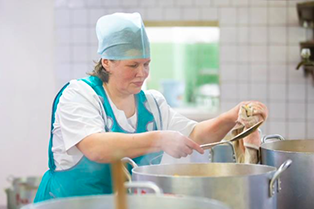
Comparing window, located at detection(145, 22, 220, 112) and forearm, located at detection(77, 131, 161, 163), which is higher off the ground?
window, located at detection(145, 22, 220, 112)

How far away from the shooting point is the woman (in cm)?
159

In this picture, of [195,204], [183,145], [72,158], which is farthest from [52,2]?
[195,204]

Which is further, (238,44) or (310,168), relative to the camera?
(238,44)

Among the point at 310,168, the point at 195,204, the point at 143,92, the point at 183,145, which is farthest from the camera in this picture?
the point at 143,92

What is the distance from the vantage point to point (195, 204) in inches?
31.7

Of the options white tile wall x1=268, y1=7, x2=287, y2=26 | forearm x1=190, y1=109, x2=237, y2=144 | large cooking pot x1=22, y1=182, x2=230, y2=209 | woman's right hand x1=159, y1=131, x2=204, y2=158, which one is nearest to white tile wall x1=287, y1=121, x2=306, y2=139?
white tile wall x1=268, y1=7, x2=287, y2=26

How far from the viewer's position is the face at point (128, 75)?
1852 mm

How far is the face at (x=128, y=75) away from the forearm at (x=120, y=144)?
31cm

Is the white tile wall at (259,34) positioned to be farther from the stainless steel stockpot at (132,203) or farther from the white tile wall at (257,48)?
the stainless steel stockpot at (132,203)

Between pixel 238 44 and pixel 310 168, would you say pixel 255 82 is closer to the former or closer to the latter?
pixel 238 44

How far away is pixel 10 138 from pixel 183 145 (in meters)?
2.88

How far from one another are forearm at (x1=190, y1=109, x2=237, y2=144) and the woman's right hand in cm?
42

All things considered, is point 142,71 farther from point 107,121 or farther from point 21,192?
point 21,192

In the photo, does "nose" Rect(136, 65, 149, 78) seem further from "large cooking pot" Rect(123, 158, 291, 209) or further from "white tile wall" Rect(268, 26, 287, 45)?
Result: "white tile wall" Rect(268, 26, 287, 45)
